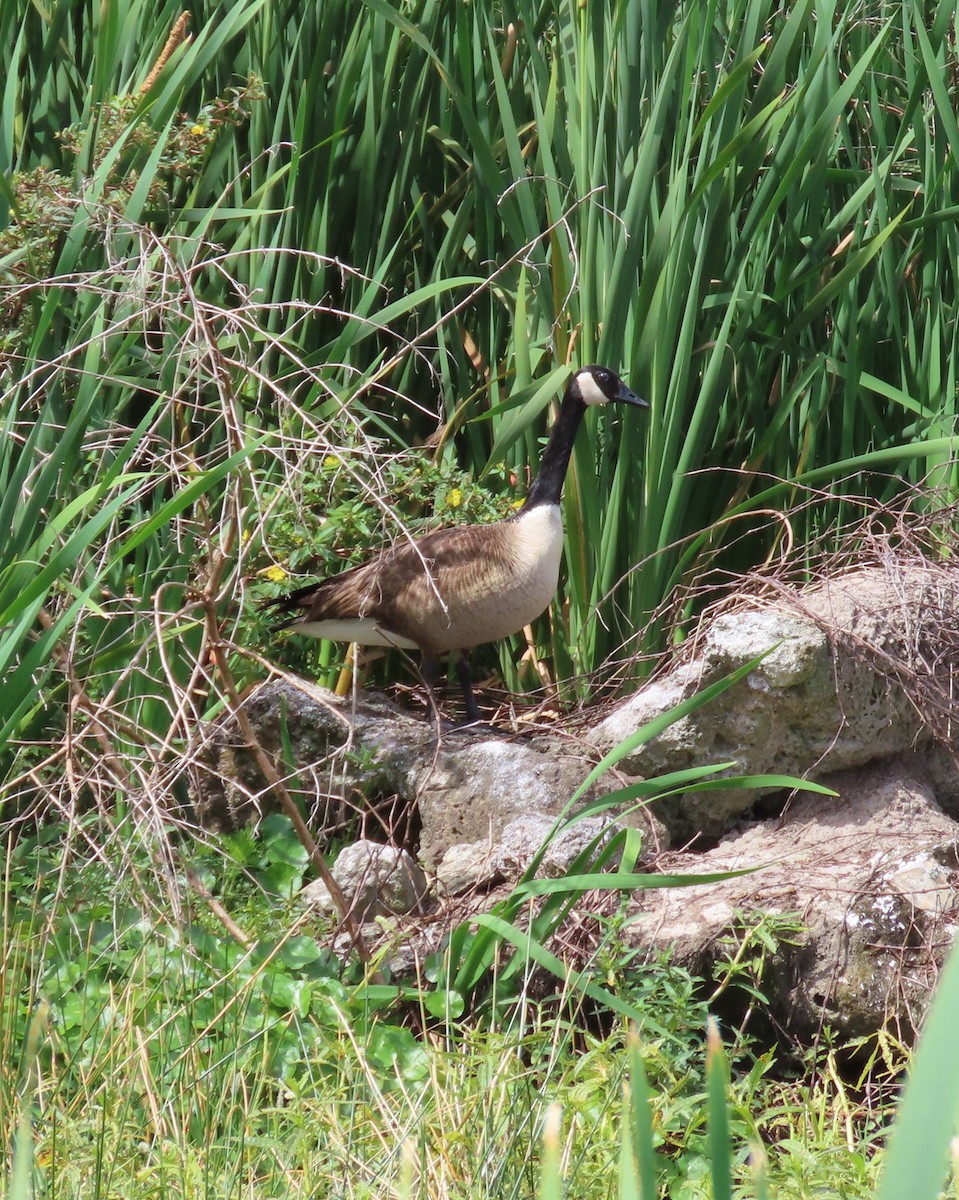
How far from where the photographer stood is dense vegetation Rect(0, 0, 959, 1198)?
8.24 ft

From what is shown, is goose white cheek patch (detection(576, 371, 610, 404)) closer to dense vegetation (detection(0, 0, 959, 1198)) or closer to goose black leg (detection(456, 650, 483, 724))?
dense vegetation (detection(0, 0, 959, 1198))

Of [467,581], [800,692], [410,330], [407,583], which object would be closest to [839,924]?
[800,692]

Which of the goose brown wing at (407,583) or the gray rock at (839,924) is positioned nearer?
the gray rock at (839,924)

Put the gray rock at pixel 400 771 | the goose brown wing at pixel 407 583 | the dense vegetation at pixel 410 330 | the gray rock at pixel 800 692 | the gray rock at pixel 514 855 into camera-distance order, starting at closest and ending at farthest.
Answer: the dense vegetation at pixel 410 330, the gray rock at pixel 514 855, the gray rock at pixel 800 692, the gray rock at pixel 400 771, the goose brown wing at pixel 407 583

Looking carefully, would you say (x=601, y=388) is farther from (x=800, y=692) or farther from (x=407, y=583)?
(x=800, y=692)

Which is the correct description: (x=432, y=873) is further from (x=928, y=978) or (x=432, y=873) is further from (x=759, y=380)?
(x=759, y=380)

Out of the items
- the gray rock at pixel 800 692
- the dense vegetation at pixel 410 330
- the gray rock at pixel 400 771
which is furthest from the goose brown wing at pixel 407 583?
the gray rock at pixel 800 692

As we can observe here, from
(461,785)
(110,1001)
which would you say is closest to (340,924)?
(110,1001)

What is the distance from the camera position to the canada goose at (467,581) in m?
3.44

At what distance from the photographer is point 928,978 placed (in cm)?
252

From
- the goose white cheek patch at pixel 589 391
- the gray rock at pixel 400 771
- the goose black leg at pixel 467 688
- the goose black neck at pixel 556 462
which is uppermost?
the goose white cheek patch at pixel 589 391

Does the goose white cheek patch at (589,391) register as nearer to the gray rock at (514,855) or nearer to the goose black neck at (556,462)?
the goose black neck at (556,462)

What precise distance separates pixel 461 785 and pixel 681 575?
34.5 inches

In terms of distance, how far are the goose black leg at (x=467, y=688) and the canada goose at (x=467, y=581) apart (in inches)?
7.0
